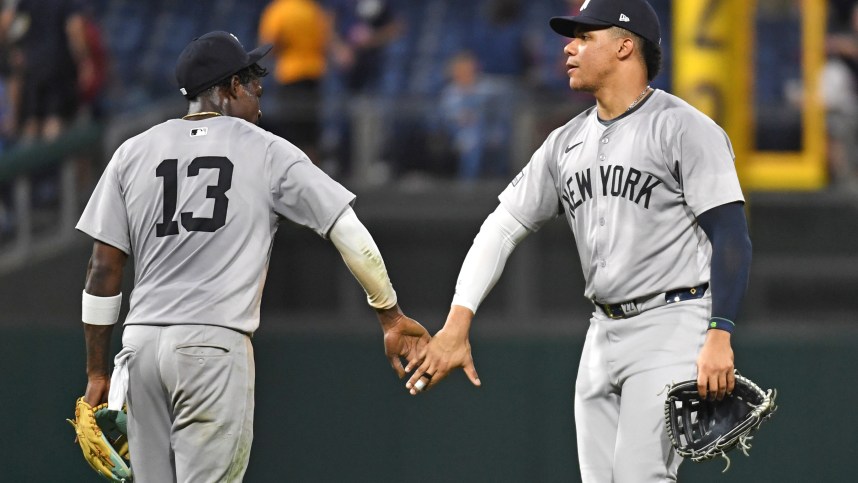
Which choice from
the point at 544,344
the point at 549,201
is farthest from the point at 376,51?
the point at 549,201

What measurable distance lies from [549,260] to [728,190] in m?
4.85

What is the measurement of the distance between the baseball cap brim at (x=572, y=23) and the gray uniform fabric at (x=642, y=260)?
33 cm

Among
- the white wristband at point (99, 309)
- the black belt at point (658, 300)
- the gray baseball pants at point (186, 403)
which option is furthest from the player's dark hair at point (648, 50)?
the white wristband at point (99, 309)

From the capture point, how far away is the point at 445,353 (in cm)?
523

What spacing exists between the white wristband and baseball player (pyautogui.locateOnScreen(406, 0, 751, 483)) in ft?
5.49

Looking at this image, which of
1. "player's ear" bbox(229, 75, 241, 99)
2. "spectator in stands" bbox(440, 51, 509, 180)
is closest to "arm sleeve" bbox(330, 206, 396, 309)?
"player's ear" bbox(229, 75, 241, 99)

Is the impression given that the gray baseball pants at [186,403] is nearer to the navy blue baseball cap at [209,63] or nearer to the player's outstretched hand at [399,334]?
the player's outstretched hand at [399,334]

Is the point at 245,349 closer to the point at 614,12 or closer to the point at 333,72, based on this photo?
the point at 614,12

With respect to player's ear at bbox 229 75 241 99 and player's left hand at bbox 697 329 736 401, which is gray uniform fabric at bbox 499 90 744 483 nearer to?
player's left hand at bbox 697 329 736 401

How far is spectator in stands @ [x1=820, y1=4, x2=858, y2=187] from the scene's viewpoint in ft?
31.3

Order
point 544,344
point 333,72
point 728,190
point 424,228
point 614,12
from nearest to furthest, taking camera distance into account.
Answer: point 728,190, point 614,12, point 544,344, point 424,228, point 333,72

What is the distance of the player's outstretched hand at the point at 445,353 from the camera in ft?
17.1

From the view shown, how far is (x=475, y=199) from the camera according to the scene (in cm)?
952

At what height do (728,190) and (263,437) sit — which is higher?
(728,190)
